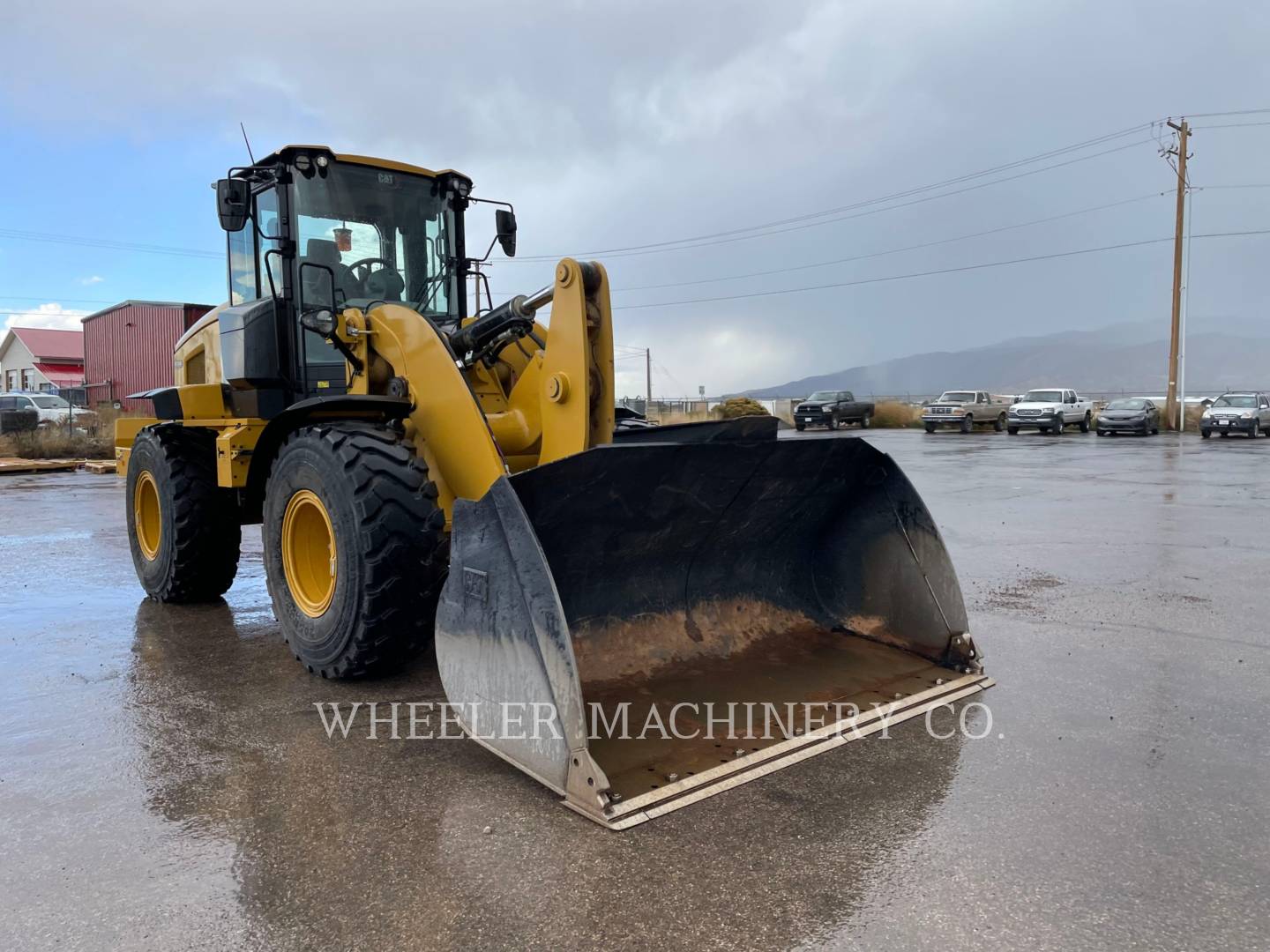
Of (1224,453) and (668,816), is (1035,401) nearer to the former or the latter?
(1224,453)

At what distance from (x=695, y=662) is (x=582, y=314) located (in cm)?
175

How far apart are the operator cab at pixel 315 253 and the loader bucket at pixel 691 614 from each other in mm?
2373

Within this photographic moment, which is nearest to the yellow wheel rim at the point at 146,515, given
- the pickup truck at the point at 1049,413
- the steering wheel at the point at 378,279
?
the steering wheel at the point at 378,279

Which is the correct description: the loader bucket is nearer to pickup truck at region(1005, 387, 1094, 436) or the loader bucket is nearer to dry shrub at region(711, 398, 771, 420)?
dry shrub at region(711, 398, 771, 420)

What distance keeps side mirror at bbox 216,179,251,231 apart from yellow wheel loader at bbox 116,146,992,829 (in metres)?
0.01

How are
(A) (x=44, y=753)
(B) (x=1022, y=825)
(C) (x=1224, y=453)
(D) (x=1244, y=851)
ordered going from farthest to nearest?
(C) (x=1224, y=453) < (A) (x=44, y=753) < (B) (x=1022, y=825) < (D) (x=1244, y=851)

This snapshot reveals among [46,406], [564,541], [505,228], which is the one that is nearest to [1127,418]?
[505,228]

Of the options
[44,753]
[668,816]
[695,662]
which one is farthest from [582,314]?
[44,753]

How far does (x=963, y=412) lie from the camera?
36812 mm

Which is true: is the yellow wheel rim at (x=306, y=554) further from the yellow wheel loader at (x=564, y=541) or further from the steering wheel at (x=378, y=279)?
the steering wheel at (x=378, y=279)

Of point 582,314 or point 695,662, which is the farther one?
point 695,662

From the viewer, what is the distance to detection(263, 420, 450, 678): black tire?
14.0 ft

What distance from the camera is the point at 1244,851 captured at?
9.80 ft

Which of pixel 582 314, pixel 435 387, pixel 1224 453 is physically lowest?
pixel 1224 453
